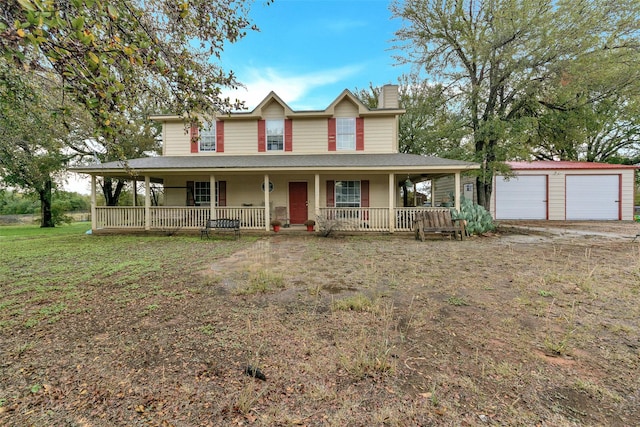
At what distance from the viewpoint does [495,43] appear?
10.2m

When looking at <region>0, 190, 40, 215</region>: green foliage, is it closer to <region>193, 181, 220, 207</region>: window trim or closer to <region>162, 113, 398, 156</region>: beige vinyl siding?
<region>162, 113, 398, 156</region>: beige vinyl siding

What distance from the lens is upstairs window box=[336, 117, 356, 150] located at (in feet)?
41.4

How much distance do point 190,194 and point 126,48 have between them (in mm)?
11603

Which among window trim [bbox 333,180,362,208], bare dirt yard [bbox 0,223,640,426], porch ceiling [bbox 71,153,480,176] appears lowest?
bare dirt yard [bbox 0,223,640,426]

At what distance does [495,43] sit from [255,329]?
500 inches

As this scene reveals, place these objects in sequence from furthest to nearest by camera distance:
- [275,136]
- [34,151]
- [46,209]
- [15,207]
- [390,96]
Answer: [15,207], [46,209], [34,151], [390,96], [275,136]

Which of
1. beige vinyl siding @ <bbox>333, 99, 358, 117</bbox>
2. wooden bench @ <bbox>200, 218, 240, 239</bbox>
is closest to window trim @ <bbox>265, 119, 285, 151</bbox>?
beige vinyl siding @ <bbox>333, 99, 358, 117</bbox>

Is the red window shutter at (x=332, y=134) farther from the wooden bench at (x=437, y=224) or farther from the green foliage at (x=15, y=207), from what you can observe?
the green foliage at (x=15, y=207)

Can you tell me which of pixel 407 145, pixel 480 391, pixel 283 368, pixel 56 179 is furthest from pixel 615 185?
pixel 56 179

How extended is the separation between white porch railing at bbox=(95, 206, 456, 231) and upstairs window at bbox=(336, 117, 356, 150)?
3199 millimetres

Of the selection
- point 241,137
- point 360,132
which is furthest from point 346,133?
point 241,137

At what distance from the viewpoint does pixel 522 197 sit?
15.9m

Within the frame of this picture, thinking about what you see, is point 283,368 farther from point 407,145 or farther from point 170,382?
point 407,145

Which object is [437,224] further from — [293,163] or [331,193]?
[293,163]
